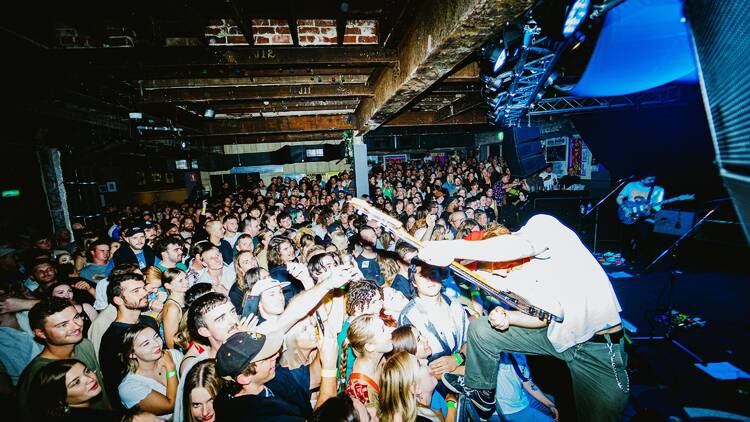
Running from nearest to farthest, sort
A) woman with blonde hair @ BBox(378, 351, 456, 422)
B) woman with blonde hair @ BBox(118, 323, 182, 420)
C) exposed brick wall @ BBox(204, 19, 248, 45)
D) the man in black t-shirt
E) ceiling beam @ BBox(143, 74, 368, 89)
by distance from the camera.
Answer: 1. the man in black t-shirt
2. woman with blonde hair @ BBox(378, 351, 456, 422)
3. woman with blonde hair @ BBox(118, 323, 182, 420)
4. exposed brick wall @ BBox(204, 19, 248, 45)
5. ceiling beam @ BBox(143, 74, 368, 89)

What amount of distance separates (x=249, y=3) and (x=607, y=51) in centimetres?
478

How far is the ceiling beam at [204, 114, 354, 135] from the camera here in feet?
24.6

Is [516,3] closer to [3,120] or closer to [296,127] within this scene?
[296,127]

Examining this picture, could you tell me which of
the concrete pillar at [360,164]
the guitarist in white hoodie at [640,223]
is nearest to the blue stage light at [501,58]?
the concrete pillar at [360,164]

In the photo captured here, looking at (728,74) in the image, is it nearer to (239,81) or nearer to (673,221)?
(239,81)

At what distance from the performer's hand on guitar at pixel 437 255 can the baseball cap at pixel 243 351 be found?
114 centimetres

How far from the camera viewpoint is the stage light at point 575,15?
2568 mm

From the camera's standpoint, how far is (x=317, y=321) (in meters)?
2.66

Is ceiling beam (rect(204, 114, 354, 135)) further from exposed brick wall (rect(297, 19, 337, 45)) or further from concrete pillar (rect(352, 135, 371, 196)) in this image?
exposed brick wall (rect(297, 19, 337, 45))

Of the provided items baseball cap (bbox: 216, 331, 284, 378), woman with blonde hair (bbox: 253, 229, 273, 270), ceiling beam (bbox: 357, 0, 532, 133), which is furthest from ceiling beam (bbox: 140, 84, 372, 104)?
baseball cap (bbox: 216, 331, 284, 378)

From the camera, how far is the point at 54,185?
7047 mm

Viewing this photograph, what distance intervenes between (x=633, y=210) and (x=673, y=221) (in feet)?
7.01

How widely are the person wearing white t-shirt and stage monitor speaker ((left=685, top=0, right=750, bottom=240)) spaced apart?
0.99 meters

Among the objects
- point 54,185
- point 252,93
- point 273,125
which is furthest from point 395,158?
point 54,185
